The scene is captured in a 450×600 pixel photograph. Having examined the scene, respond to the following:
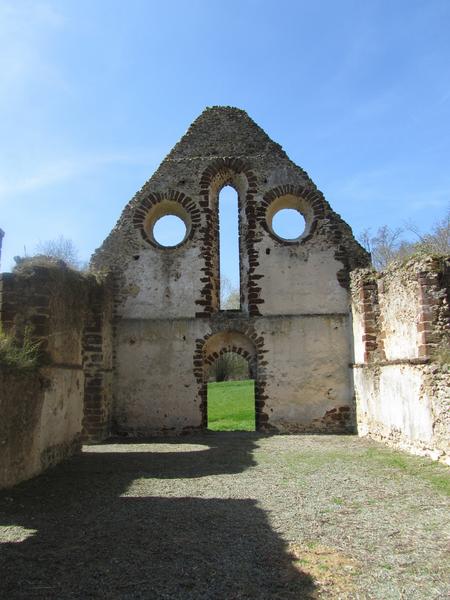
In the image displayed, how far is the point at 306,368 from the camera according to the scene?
1259cm

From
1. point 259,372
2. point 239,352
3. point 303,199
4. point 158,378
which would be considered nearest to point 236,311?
point 239,352

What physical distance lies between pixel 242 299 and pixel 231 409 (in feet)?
18.9

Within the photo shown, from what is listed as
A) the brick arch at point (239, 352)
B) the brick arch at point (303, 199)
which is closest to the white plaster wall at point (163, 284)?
the brick arch at point (239, 352)

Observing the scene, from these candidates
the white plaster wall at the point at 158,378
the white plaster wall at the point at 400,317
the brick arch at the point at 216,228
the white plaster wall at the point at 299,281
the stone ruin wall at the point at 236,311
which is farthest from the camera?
the brick arch at the point at 216,228

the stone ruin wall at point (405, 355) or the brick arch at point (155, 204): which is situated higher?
the brick arch at point (155, 204)

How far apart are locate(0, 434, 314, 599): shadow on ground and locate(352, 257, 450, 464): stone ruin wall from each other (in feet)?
11.9

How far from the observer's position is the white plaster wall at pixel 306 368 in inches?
492

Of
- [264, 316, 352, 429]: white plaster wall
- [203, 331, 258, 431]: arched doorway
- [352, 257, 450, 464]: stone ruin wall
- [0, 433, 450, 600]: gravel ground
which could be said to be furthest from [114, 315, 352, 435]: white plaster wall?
[0, 433, 450, 600]: gravel ground

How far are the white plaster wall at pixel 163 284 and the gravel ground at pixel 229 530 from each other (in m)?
5.04

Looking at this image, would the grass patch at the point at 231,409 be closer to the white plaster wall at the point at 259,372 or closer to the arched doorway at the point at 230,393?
the arched doorway at the point at 230,393

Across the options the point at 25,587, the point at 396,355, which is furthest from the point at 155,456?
the point at 25,587

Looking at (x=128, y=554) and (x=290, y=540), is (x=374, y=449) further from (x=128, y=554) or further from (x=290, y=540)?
(x=128, y=554)

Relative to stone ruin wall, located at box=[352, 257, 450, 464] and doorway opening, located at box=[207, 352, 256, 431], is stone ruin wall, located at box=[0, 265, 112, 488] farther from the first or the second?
stone ruin wall, located at box=[352, 257, 450, 464]

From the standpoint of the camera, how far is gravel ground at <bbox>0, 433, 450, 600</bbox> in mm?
3615
